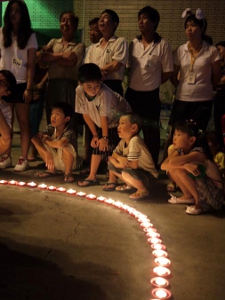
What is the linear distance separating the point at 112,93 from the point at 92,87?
287mm

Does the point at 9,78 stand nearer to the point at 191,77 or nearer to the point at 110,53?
the point at 110,53

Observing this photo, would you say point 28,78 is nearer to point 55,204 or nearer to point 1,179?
point 1,179

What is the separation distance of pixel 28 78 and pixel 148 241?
9.84 ft

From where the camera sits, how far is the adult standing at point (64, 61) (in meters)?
5.39

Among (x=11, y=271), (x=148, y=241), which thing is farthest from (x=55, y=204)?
(x=11, y=271)

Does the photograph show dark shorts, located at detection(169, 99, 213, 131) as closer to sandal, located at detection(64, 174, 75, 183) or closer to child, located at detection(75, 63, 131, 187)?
child, located at detection(75, 63, 131, 187)

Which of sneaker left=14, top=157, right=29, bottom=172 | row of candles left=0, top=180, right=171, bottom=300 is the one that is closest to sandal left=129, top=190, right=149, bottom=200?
row of candles left=0, top=180, right=171, bottom=300

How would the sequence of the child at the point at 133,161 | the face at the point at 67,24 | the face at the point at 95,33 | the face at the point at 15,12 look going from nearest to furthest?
the child at the point at 133,161 < the face at the point at 15,12 < the face at the point at 67,24 < the face at the point at 95,33

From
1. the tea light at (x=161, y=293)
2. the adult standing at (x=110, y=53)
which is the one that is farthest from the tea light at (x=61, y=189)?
the tea light at (x=161, y=293)

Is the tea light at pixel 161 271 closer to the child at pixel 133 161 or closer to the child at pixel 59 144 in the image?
the child at pixel 133 161

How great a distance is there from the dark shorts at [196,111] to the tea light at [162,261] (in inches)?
97.7

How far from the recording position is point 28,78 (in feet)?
17.4

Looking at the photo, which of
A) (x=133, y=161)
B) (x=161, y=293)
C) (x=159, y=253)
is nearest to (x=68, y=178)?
(x=133, y=161)

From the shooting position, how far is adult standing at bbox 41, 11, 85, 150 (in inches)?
212
